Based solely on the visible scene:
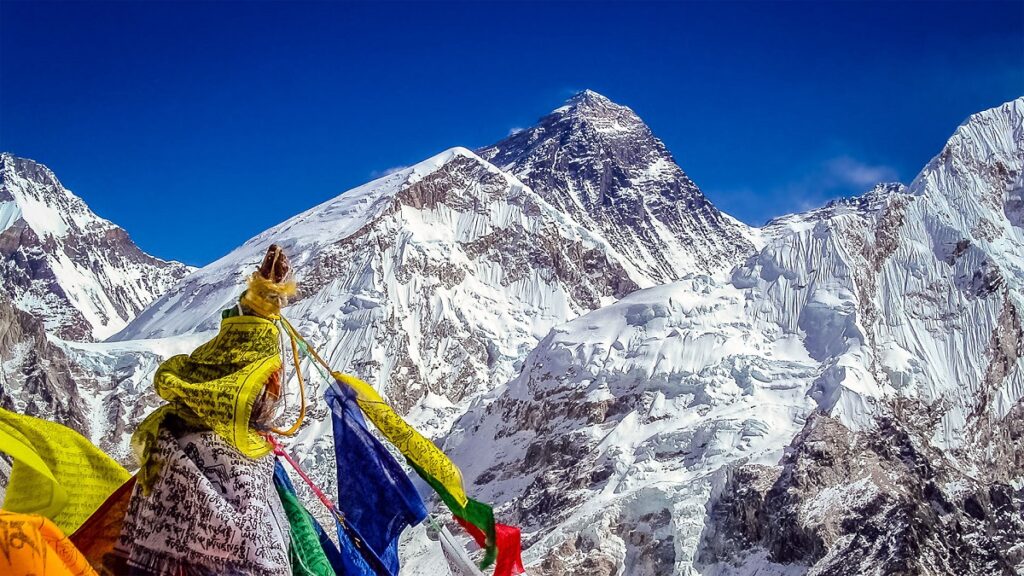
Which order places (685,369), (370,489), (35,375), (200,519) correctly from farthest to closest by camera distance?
(35,375)
(685,369)
(370,489)
(200,519)

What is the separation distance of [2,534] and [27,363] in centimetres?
11263

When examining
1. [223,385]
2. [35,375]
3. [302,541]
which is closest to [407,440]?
[302,541]

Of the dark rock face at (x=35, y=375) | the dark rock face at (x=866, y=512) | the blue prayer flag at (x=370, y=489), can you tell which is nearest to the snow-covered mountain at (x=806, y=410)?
the dark rock face at (x=866, y=512)

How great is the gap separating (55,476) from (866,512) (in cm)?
6534

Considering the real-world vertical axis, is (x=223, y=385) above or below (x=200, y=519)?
above

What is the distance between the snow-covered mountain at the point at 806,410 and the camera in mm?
67375

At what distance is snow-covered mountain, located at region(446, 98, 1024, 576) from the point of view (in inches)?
2653

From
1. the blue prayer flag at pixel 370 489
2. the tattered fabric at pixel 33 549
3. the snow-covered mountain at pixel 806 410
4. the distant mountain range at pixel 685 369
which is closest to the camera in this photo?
the tattered fabric at pixel 33 549

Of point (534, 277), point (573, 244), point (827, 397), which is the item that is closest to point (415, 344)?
point (534, 277)

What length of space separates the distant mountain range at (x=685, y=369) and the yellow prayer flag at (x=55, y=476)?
60500 mm

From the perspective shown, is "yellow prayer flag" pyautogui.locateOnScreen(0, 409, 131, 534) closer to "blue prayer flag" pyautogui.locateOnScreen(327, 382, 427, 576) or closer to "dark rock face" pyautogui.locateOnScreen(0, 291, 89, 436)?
"blue prayer flag" pyautogui.locateOnScreen(327, 382, 427, 576)

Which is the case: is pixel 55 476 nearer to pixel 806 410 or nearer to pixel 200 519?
pixel 200 519

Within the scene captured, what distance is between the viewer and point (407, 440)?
7672mm

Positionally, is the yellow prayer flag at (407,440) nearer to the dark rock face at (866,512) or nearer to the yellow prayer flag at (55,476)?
the yellow prayer flag at (55,476)
